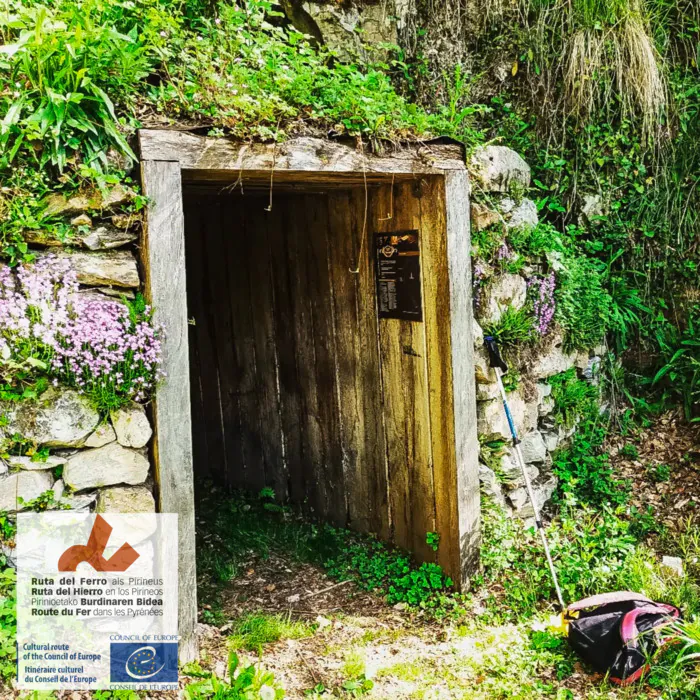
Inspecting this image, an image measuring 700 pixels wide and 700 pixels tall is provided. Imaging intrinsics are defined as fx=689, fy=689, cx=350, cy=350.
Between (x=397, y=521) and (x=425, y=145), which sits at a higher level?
(x=425, y=145)

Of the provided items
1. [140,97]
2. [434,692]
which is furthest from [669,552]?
[140,97]

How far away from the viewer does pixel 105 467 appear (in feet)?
10.3

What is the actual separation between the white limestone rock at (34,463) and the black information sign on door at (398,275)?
2.27 m

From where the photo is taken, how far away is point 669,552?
15.9 feet

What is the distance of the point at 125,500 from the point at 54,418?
1.65 ft

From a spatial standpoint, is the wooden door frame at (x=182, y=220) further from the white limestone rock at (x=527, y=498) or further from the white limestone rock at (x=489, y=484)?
the white limestone rock at (x=527, y=498)

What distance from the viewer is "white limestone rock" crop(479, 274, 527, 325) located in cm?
457

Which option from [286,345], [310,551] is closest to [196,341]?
[286,345]

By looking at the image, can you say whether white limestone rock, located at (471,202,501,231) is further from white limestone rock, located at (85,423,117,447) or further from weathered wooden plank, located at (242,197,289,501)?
white limestone rock, located at (85,423,117,447)

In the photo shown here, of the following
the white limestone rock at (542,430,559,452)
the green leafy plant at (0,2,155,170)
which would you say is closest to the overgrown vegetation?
the white limestone rock at (542,430,559,452)

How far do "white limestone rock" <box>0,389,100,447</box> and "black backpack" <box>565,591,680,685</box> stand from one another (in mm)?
2676

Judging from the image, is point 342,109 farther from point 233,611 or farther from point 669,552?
point 669,552

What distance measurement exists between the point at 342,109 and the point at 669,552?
12.2 ft

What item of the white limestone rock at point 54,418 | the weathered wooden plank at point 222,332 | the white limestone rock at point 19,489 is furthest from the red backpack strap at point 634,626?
the weathered wooden plank at point 222,332
